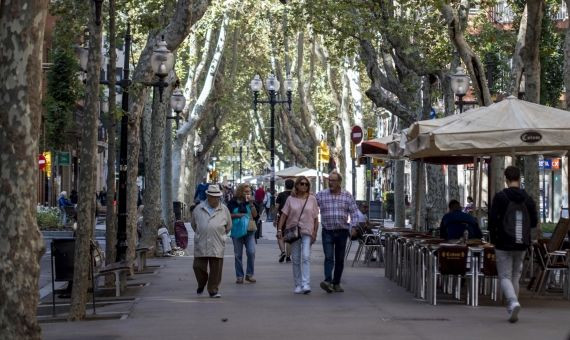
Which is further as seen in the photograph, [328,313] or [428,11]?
[428,11]

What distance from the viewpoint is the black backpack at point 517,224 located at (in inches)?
605

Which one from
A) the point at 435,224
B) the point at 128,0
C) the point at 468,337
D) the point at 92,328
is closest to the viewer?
the point at 468,337

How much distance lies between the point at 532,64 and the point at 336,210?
700cm

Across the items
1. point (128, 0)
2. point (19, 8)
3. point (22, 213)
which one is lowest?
point (22, 213)

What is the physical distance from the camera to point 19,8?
35.0 ft

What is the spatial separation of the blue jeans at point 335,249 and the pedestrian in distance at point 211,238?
4.70ft

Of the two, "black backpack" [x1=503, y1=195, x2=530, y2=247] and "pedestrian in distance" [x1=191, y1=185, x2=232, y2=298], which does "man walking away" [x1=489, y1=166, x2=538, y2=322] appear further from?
"pedestrian in distance" [x1=191, y1=185, x2=232, y2=298]

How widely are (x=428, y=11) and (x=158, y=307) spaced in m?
21.9

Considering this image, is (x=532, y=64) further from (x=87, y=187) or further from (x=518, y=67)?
(x=87, y=187)

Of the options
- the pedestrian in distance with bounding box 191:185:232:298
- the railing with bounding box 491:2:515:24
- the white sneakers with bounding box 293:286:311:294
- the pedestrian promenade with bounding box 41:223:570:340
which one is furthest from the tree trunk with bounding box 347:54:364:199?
the pedestrian in distance with bounding box 191:185:232:298

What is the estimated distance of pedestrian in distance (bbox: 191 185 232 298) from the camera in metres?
19.2

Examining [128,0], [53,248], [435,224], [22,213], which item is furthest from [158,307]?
[435,224]

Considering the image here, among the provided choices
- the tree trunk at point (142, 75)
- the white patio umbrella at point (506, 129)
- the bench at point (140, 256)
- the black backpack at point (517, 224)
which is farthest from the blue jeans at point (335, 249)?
the bench at point (140, 256)

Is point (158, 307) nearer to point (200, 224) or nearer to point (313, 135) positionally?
point (200, 224)
